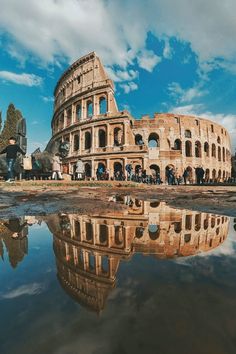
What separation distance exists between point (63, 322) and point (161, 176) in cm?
2845

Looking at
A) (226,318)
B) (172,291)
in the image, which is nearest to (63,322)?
(172,291)

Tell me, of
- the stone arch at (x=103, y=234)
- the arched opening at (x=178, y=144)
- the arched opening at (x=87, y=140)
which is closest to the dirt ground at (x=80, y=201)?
the stone arch at (x=103, y=234)

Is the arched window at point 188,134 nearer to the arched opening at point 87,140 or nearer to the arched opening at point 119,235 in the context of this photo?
the arched opening at point 87,140

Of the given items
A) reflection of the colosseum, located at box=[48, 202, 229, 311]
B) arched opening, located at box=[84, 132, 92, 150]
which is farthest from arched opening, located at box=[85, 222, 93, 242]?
arched opening, located at box=[84, 132, 92, 150]

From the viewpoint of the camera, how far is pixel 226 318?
2.97 feet

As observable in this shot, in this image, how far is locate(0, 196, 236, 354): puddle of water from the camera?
790mm

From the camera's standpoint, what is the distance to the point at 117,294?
1.12m

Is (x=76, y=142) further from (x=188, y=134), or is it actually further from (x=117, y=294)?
(x=117, y=294)

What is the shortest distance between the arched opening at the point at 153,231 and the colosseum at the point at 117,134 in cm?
2459

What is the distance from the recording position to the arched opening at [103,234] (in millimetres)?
2111

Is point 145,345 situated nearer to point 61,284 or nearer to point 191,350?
point 191,350

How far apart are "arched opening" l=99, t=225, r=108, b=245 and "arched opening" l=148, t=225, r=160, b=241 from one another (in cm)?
48

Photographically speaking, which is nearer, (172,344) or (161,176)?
(172,344)

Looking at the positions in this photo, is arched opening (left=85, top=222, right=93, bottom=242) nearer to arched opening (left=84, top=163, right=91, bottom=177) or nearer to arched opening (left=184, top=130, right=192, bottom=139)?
arched opening (left=84, top=163, right=91, bottom=177)
